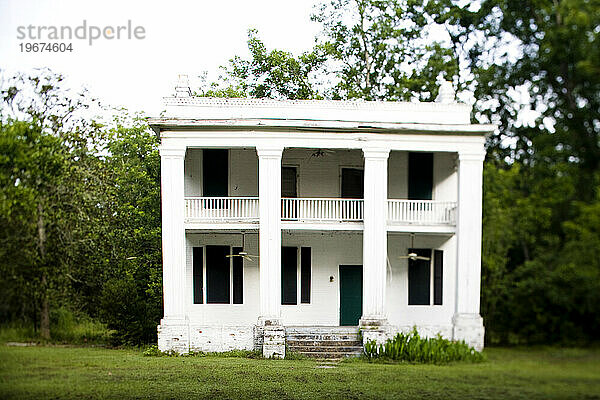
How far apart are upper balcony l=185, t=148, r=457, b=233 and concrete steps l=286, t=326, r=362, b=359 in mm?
2019

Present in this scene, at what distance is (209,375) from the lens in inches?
318

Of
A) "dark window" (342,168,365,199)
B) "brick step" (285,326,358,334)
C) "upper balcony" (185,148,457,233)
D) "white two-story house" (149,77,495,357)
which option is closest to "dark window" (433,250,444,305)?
"white two-story house" (149,77,495,357)

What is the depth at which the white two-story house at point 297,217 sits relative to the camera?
31.0ft

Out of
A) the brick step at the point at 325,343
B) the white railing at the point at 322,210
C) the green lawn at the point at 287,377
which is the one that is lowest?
the brick step at the point at 325,343

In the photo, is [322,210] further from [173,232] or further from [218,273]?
[173,232]

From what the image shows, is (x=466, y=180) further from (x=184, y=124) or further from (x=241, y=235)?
(x=241, y=235)

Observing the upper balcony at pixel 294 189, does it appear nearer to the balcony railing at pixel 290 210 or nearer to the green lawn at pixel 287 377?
the balcony railing at pixel 290 210

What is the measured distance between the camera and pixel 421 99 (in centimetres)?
923

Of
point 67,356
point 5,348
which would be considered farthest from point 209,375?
point 5,348

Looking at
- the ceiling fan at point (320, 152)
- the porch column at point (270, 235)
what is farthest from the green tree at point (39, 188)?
the ceiling fan at point (320, 152)

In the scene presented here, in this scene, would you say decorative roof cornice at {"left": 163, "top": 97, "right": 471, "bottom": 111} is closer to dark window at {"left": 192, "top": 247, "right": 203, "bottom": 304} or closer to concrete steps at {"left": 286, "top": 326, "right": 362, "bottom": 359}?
dark window at {"left": 192, "top": 247, "right": 203, "bottom": 304}

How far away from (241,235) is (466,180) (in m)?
7.04

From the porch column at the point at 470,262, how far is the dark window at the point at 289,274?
6.69 meters

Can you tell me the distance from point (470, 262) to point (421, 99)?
4870 millimetres
